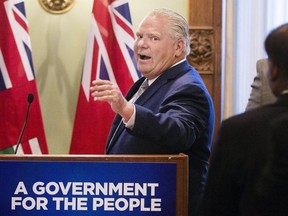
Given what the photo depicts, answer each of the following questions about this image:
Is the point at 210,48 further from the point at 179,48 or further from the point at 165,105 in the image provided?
the point at 165,105

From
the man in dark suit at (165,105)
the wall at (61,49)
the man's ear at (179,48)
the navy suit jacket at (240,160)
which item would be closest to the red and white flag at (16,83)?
the wall at (61,49)

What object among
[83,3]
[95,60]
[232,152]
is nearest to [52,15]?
[83,3]

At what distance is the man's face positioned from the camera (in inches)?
98.0

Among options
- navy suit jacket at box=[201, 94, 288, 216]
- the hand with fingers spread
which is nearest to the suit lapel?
the hand with fingers spread

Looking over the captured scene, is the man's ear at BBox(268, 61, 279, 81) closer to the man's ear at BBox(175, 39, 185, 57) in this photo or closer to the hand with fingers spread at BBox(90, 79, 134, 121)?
the hand with fingers spread at BBox(90, 79, 134, 121)

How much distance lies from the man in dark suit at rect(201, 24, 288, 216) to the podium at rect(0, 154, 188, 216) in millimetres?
456

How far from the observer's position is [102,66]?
388 centimetres

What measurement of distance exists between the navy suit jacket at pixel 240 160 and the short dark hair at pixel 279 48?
75mm

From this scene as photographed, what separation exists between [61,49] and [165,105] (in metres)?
1.98

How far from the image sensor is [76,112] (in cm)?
392

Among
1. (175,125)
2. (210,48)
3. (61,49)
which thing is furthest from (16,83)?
(175,125)

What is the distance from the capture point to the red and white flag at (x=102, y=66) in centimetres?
386

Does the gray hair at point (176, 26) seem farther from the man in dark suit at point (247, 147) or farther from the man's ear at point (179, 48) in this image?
the man in dark suit at point (247, 147)

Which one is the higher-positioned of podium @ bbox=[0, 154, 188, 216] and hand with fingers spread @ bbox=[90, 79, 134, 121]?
hand with fingers spread @ bbox=[90, 79, 134, 121]
